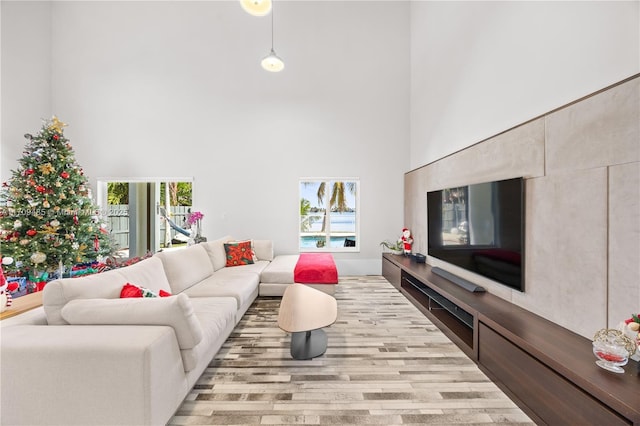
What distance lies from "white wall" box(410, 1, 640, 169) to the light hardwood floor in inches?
85.6

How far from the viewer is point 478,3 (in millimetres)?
2947

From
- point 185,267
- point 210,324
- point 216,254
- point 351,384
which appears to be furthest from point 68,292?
point 216,254

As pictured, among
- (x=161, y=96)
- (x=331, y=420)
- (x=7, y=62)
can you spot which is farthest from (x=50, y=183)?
(x=331, y=420)

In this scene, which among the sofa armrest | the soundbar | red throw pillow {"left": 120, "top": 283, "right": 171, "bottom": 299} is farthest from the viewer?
the soundbar

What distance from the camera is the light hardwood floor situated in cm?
162

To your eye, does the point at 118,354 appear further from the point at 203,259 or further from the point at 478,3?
the point at 478,3

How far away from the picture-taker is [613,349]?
1.30 metres

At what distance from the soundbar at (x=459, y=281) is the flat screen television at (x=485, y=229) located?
0.14m

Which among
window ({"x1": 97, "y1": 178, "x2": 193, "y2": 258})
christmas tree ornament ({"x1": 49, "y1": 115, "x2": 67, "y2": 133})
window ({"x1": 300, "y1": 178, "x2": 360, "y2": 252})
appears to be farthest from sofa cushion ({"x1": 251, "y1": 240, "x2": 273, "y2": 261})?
Result: christmas tree ornament ({"x1": 49, "y1": 115, "x2": 67, "y2": 133})

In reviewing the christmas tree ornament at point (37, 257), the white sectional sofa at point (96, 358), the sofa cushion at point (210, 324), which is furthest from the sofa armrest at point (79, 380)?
the christmas tree ornament at point (37, 257)

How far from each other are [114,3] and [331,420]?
25.4ft

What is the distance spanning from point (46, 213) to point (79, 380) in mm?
3778

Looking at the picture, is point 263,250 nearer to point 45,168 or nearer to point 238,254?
point 238,254

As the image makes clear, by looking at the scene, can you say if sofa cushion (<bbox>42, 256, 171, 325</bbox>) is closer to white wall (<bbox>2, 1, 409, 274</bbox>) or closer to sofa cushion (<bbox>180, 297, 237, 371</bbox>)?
sofa cushion (<bbox>180, 297, 237, 371</bbox>)
